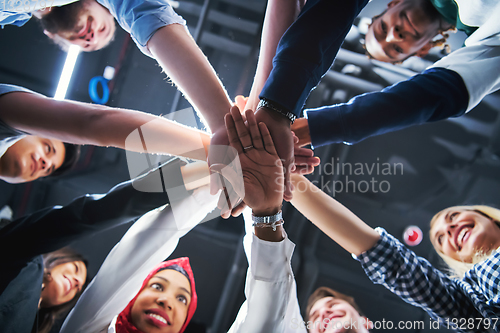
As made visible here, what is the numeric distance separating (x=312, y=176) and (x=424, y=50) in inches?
29.3

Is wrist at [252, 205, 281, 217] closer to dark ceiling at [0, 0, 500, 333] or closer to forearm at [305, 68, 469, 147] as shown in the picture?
forearm at [305, 68, 469, 147]

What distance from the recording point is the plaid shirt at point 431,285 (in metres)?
0.82

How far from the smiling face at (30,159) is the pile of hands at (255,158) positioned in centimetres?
80

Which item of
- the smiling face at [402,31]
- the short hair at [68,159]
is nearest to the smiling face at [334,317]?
the smiling face at [402,31]

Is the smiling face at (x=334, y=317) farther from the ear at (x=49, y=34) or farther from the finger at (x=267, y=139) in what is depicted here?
the ear at (x=49, y=34)

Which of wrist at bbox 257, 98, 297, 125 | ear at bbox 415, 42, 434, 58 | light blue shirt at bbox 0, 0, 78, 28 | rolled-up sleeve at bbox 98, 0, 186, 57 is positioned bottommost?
wrist at bbox 257, 98, 297, 125

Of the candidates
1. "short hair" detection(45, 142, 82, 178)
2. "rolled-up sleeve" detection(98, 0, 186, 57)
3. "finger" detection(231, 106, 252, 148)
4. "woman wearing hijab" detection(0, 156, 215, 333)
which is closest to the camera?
"finger" detection(231, 106, 252, 148)

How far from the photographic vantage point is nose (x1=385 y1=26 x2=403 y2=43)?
3.60 feet

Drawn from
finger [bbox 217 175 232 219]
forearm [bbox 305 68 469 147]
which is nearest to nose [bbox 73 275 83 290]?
finger [bbox 217 175 232 219]

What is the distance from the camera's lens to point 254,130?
0.66 meters

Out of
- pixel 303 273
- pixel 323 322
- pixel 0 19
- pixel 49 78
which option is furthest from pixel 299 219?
pixel 0 19

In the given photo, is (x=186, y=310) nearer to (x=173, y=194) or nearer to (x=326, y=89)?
(x=173, y=194)

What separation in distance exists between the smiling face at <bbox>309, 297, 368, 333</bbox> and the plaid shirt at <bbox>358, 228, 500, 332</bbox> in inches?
15.6

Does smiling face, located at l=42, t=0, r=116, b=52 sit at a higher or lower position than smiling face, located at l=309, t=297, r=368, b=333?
higher
